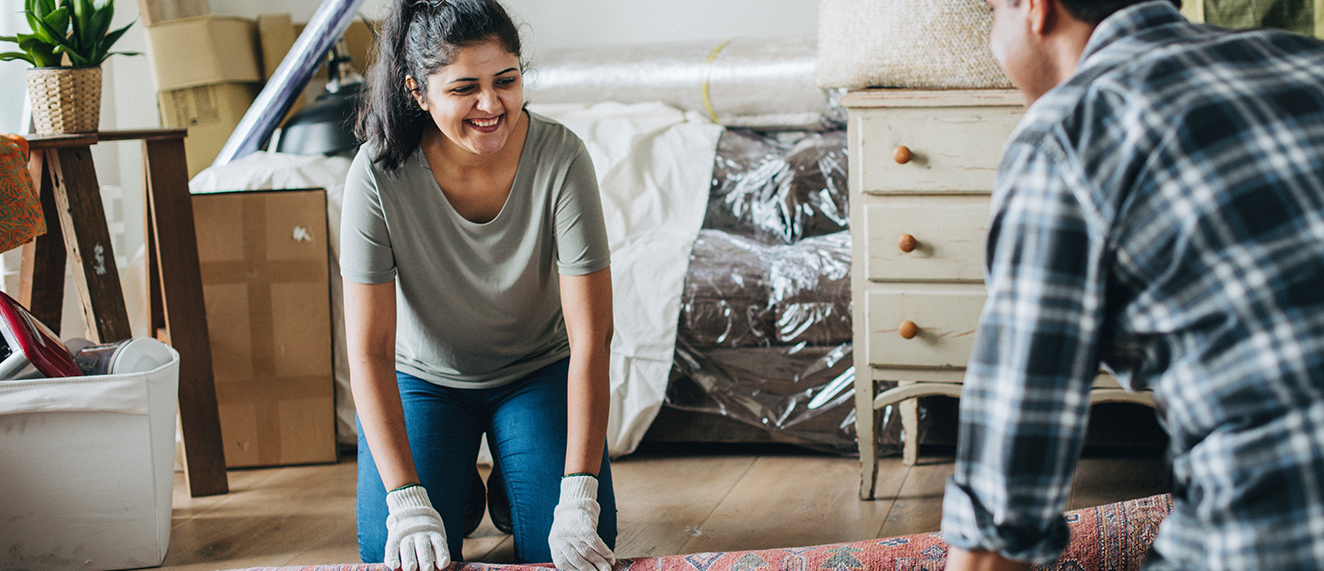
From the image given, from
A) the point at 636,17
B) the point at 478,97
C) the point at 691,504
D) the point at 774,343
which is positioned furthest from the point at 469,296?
the point at 636,17

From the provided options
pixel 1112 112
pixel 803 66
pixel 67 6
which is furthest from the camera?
pixel 803 66

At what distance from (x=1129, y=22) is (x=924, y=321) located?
104cm

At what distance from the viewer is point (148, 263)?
6.34 ft

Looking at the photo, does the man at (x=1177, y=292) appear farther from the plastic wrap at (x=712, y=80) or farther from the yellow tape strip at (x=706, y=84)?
the yellow tape strip at (x=706, y=84)

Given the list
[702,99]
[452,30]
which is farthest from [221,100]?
[452,30]

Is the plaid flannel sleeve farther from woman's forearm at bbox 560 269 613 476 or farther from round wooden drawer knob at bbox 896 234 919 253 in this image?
Result: round wooden drawer knob at bbox 896 234 919 253

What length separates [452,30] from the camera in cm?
121

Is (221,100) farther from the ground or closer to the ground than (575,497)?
farther from the ground

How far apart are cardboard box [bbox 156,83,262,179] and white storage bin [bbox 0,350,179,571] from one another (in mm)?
1247

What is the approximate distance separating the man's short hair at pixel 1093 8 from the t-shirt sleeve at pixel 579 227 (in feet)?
2.54

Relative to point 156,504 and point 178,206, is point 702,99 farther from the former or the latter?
point 156,504

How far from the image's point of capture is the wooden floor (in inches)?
63.1

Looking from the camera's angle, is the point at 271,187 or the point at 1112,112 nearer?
the point at 1112,112

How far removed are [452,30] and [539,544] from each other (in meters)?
0.69
